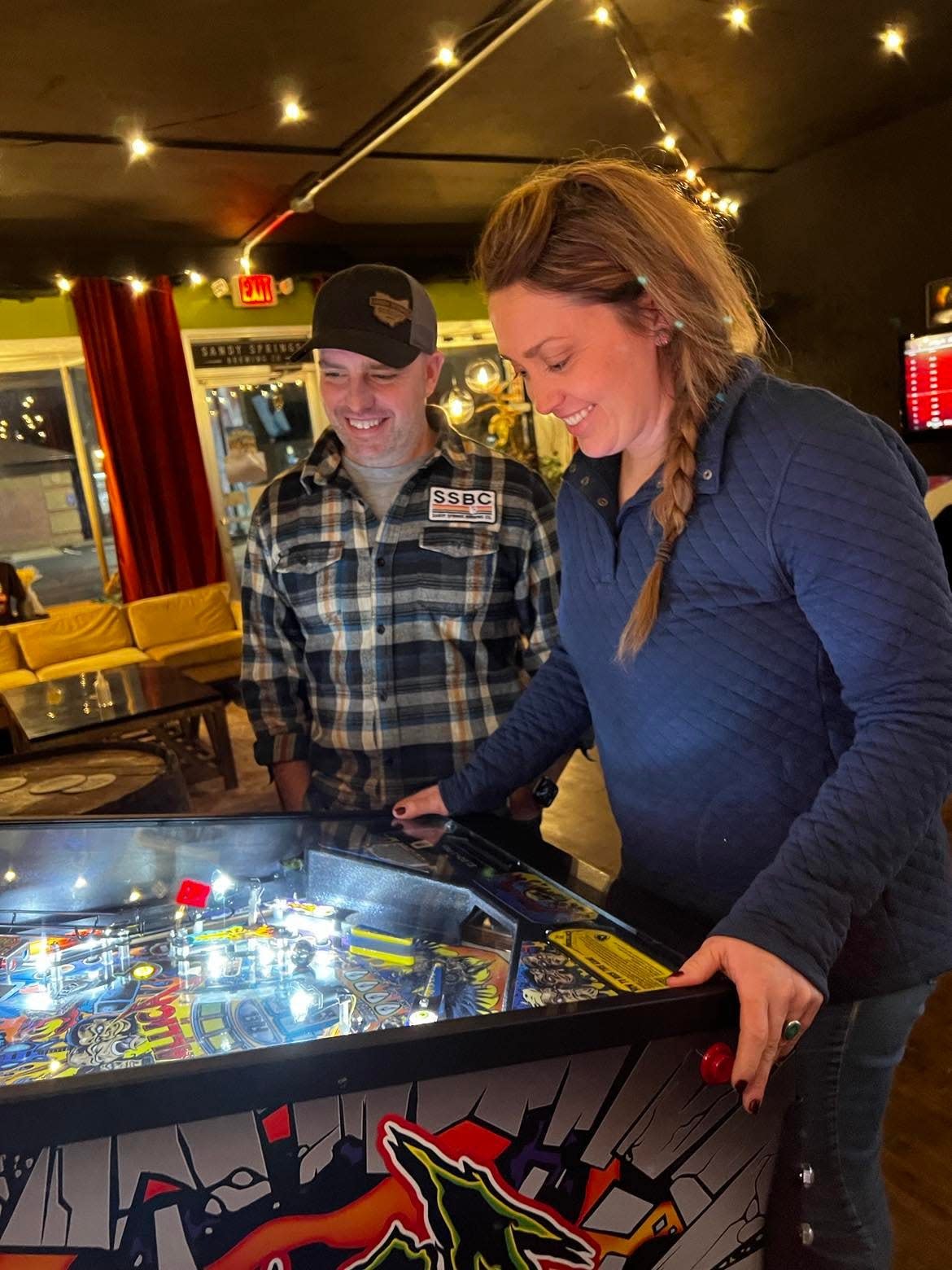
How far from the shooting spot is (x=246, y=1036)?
0.94 m

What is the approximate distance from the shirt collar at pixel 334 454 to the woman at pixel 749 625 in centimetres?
65

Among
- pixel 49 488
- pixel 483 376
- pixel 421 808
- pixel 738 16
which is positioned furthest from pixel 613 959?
pixel 49 488

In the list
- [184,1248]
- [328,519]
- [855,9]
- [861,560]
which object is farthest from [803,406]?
[855,9]

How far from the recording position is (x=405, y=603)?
179 centimetres

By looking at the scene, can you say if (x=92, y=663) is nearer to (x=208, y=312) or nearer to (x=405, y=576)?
(x=208, y=312)

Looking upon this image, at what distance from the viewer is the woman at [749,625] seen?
0.86 m

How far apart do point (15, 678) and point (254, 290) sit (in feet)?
11.0

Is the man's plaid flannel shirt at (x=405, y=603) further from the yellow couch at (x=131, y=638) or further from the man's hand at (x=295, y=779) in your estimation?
the yellow couch at (x=131, y=638)

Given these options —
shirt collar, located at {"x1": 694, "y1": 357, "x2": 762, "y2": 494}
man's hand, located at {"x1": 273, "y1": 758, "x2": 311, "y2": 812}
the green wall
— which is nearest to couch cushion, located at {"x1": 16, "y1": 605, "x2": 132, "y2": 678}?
the green wall

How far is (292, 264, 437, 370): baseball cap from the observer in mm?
1671

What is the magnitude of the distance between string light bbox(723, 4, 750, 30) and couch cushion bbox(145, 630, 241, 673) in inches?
172

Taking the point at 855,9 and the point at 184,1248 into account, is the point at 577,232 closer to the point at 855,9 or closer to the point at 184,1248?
the point at 184,1248

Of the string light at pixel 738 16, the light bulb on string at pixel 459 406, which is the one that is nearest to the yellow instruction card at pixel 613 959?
the string light at pixel 738 16

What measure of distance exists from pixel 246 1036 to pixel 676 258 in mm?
866
